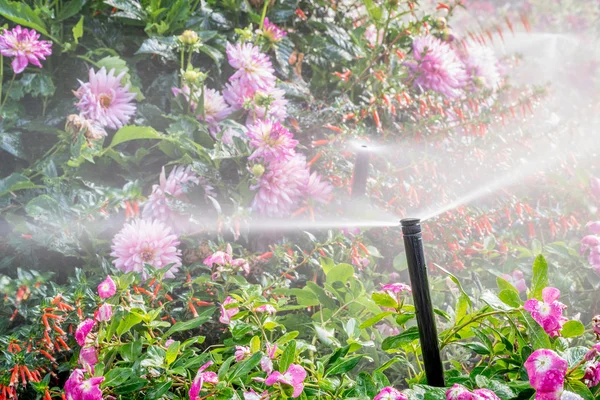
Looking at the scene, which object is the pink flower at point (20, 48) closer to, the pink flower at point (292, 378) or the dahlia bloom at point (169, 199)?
the dahlia bloom at point (169, 199)

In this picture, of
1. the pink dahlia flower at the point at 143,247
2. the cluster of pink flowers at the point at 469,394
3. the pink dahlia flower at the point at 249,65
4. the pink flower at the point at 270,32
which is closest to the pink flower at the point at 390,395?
the cluster of pink flowers at the point at 469,394

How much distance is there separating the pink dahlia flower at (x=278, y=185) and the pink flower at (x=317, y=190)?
0.03 metres

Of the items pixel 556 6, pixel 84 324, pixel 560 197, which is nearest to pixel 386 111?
pixel 560 197

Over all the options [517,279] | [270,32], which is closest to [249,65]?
[270,32]

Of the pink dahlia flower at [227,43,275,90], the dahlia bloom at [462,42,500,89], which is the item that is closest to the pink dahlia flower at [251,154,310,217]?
the pink dahlia flower at [227,43,275,90]

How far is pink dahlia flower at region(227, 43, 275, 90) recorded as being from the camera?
111 cm

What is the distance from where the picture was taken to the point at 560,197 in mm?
1457

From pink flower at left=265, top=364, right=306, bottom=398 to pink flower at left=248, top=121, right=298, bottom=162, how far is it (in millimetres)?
488

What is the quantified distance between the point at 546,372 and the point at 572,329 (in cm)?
13

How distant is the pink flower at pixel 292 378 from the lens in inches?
22.6

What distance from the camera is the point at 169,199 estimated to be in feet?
3.35

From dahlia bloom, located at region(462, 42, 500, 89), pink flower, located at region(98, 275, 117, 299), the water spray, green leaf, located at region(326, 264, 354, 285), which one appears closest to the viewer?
the water spray

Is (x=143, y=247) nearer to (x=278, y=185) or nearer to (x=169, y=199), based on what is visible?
(x=169, y=199)

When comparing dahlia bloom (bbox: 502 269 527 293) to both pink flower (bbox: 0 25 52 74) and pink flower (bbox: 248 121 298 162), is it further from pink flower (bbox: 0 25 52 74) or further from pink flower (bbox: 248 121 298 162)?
pink flower (bbox: 0 25 52 74)
